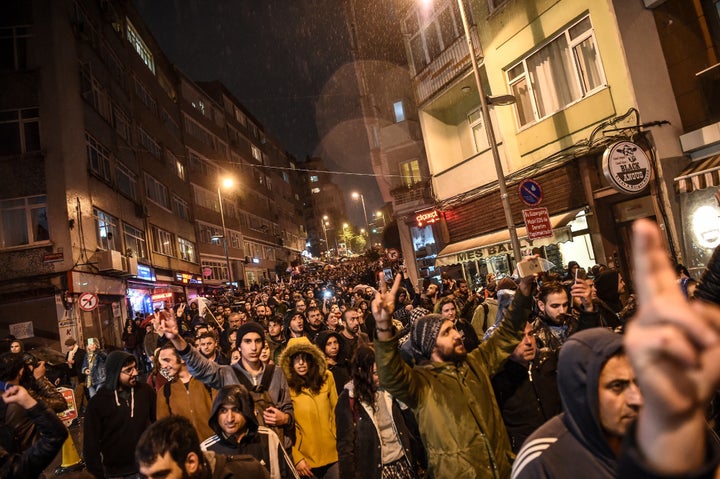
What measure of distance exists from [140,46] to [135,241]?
16.5 m

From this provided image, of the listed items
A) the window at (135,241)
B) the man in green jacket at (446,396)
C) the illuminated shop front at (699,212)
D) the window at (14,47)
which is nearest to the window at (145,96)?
the window at (14,47)

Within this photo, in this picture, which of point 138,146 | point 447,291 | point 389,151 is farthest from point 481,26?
point 138,146

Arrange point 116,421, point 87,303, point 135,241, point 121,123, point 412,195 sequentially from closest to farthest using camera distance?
point 116,421
point 87,303
point 412,195
point 135,241
point 121,123

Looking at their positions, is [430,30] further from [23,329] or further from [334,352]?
[23,329]

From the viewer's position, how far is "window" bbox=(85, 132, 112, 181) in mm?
21297

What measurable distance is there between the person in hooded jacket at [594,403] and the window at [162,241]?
3072 centimetres

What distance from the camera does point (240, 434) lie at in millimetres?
3646

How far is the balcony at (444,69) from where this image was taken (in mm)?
16812

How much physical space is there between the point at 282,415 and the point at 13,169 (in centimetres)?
2120

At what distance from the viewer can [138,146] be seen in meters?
28.8

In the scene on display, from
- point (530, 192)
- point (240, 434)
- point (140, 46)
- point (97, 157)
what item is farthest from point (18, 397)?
point (140, 46)

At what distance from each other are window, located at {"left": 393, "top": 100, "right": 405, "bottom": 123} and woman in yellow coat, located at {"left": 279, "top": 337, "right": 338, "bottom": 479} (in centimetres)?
2544

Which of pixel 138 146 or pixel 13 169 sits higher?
pixel 138 146

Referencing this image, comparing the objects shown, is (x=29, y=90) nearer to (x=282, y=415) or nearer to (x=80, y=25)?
(x=80, y=25)
